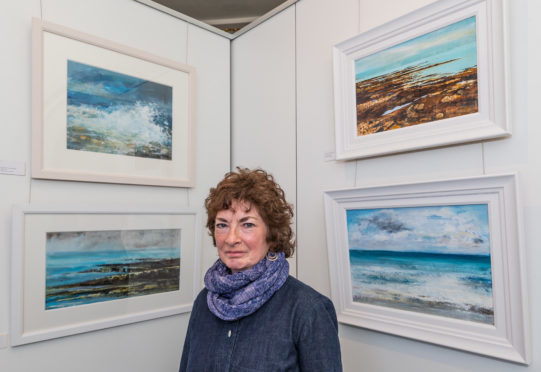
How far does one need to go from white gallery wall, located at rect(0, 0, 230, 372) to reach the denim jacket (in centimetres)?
72

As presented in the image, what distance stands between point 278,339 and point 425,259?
2.12ft

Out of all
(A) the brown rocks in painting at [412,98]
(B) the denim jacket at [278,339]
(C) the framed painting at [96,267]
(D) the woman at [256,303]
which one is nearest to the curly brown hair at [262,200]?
(D) the woman at [256,303]

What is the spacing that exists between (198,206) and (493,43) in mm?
1677

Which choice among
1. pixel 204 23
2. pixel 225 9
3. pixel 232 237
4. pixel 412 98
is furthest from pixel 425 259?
pixel 225 9

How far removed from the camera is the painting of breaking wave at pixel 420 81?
51.6 inches

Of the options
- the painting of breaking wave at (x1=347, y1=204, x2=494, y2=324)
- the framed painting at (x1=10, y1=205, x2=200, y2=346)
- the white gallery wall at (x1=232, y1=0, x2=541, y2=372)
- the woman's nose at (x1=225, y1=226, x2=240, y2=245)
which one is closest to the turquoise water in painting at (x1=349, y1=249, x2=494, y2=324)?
the painting of breaking wave at (x1=347, y1=204, x2=494, y2=324)

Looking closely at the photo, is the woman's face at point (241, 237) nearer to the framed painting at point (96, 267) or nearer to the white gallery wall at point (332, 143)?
the white gallery wall at point (332, 143)

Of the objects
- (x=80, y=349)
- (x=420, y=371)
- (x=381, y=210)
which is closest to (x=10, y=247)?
(x=80, y=349)

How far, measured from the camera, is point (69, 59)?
1760 millimetres

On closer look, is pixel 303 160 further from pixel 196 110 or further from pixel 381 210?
pixel 196 110

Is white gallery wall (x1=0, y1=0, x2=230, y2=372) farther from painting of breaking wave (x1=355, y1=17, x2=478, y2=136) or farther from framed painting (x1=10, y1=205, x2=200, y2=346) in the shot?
painting of breaking wave (x1=355, y1=17, x2=478, y2=136)

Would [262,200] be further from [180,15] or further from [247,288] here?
[180,15]

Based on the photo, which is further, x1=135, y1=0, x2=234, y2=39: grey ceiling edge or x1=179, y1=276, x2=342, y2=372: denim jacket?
x1=135, y1=0, x2=234, y2=39: grey ceiling edge

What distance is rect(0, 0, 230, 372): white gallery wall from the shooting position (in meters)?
1.60
